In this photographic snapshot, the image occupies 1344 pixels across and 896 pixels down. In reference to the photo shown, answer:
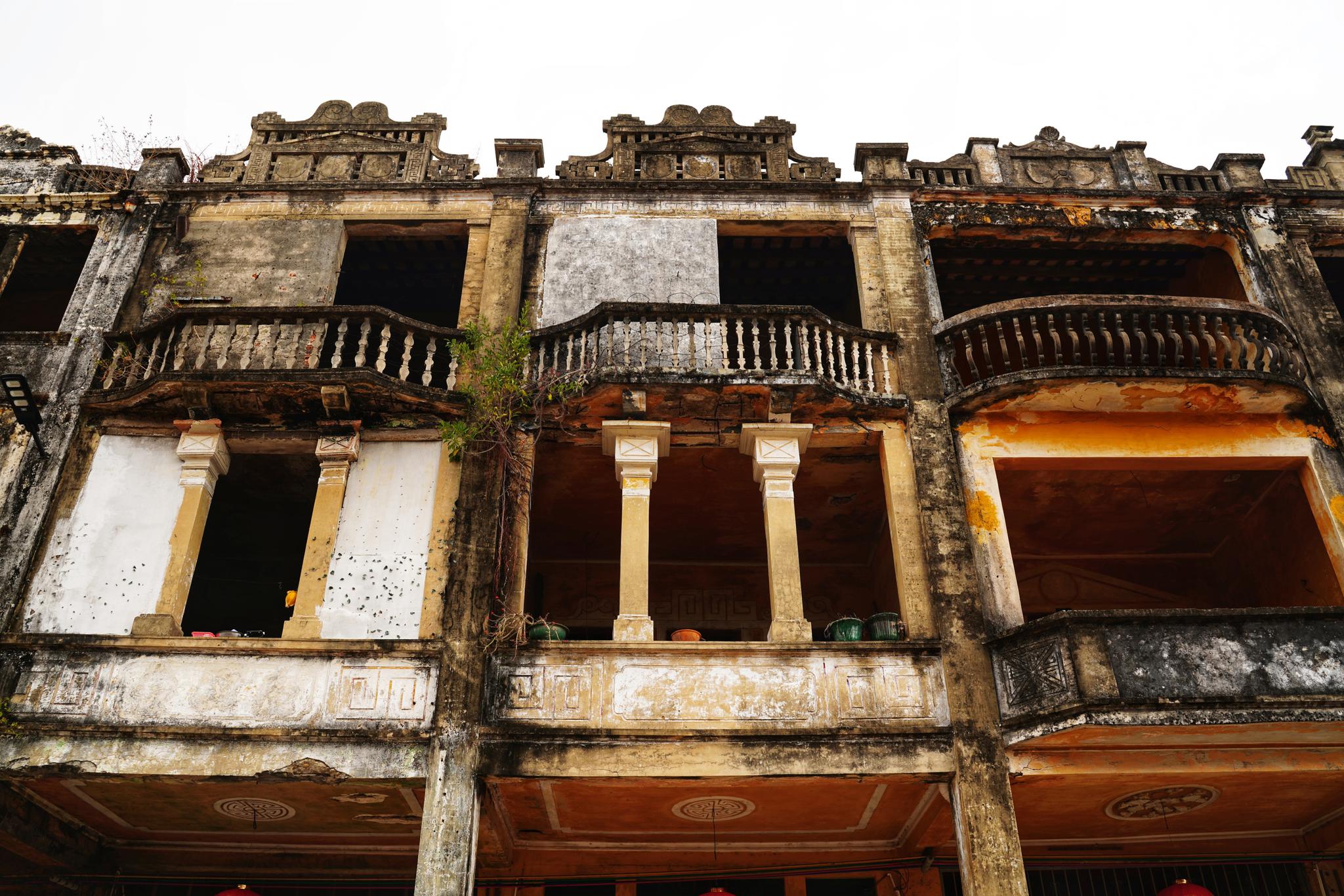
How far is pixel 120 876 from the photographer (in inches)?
427

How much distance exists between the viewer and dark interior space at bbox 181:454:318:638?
1245cm

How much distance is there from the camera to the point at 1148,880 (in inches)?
473

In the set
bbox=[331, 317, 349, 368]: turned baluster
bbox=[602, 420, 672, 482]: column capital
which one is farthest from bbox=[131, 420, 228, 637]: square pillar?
bbox=[602, 420, 672, 482]: column capital

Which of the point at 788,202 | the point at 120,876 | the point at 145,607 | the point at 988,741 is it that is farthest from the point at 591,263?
the point at 120,876

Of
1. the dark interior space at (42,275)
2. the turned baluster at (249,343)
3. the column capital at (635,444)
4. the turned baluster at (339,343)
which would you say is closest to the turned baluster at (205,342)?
the turned baluster at (249,343)

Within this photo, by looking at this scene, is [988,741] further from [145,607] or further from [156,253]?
[156,253]

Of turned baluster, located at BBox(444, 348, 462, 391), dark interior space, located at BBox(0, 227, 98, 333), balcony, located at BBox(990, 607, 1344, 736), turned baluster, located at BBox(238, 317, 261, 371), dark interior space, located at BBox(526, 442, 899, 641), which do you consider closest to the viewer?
balcony, located at BBox(990, 607, 1344, 736)

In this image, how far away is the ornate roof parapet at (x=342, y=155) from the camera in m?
13.4

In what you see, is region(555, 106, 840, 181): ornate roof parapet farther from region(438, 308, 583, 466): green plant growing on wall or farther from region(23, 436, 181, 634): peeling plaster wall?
region(23, 436, 181, 634): peeling plaster wall

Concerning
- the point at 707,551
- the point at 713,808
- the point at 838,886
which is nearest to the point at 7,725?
the point at 713,808

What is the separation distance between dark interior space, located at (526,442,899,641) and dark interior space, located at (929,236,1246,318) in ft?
9.65

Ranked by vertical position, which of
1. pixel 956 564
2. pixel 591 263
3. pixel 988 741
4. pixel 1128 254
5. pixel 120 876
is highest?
pixel 1128 254

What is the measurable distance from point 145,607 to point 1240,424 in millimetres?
11285

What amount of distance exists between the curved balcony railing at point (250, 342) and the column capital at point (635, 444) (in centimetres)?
182
